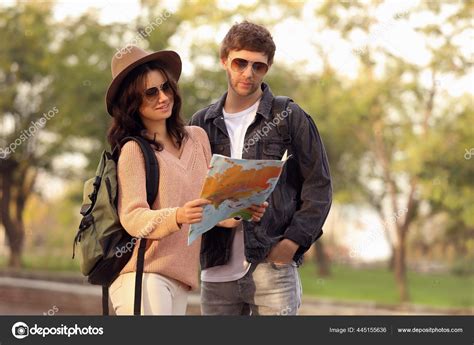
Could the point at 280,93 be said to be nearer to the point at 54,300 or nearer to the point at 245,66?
the point at 54,300

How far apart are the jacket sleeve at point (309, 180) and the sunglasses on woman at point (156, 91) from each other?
23.2 inches

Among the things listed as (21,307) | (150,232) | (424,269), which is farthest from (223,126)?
(424,269)

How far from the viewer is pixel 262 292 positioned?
3475mm

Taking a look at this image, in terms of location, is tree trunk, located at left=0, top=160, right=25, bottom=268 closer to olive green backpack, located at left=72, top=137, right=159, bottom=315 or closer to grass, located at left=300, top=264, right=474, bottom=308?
grass, located at left=300, top=264, right=474, bottom=308

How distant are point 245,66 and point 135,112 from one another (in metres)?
0.54

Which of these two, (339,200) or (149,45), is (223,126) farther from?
(339,200)

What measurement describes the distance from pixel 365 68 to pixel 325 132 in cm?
321

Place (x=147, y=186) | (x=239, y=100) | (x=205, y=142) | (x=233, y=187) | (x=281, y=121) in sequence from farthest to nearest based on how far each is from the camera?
(x=239, y=100), (x=281, y=121), (x=205, y=142), (x=147, y=186), (x=233, y=187)

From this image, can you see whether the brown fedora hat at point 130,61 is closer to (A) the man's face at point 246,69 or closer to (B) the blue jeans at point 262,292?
(A) the man's face at point 246,69

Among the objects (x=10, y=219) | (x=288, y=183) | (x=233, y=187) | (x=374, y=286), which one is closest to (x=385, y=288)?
(x=374, y=286)

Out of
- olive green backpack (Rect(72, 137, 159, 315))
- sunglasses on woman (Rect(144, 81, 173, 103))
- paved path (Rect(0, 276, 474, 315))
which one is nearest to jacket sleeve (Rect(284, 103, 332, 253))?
sunglasses on woman (Rect(144, 81, 173, 103))

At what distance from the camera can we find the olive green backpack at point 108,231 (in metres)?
3.07
